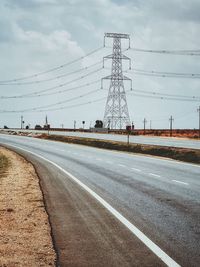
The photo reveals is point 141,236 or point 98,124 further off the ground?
point 98,124

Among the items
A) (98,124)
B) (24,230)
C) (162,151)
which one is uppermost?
(98,124)

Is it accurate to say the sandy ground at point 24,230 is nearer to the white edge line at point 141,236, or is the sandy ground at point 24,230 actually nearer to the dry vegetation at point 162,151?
the white edge line at point 141,236

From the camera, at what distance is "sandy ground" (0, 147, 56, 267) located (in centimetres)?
691

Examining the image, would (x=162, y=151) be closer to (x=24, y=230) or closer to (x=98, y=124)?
(x=24, y=230)

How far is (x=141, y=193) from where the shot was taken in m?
14.1

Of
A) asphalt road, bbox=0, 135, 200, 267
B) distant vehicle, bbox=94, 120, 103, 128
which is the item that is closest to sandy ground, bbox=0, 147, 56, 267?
asphalt road, bbox=0, 135, 200, 267

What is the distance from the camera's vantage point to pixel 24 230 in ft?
29.3

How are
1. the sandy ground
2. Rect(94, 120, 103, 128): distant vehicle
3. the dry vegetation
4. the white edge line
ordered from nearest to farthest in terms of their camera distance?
the white edge line
the sandy ground
the dry vegetation
Rect(94, 120, 103, 128): distant vehicle

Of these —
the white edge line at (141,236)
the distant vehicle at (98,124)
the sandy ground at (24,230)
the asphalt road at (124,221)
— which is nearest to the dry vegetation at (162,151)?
the asphalt road at (124,221)

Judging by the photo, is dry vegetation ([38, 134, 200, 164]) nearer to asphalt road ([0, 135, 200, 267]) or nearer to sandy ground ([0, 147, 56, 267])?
asphalt road ([0, 135, 200, 267])

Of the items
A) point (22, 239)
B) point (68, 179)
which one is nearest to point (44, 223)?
point (22, 239)

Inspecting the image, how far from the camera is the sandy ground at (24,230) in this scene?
691 centimetres

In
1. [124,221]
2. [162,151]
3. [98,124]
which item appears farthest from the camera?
[98,124]

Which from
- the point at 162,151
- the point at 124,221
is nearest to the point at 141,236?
the point at 124,221
